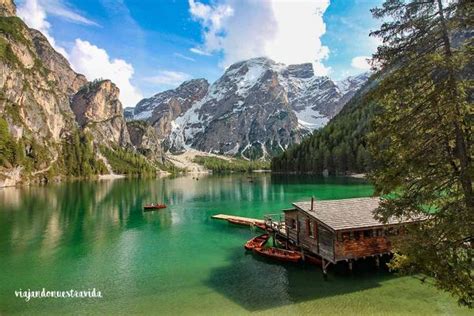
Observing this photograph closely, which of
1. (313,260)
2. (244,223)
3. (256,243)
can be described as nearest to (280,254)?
(313,260)

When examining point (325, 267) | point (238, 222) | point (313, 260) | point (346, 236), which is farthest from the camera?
point (238, 222)

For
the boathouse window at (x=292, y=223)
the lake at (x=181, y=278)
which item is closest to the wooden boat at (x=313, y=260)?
the lake at (x=181, y=278)

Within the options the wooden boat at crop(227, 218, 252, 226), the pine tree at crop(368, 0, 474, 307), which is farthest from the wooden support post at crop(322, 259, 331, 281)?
the wooden boat at crop(227, 218, 252, 226)

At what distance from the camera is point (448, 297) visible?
27391mm

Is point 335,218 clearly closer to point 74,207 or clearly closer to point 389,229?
point 389,229

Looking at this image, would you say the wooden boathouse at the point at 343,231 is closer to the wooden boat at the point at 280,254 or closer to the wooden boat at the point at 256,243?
the wooden boat at the point at 280,254

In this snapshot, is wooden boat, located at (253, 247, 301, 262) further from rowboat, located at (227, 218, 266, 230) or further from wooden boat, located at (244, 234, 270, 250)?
rowboat, located at (227, 218, 266, 230)

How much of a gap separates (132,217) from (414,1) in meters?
69.8

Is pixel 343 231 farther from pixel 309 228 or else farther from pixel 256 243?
pixel 256 243

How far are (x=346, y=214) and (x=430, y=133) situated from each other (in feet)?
66.9

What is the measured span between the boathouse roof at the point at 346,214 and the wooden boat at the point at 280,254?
5021mm

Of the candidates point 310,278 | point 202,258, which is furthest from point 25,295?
point 310,278

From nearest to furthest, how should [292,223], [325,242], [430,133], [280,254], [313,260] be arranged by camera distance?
1. [430,133]
2. [325,242]
3. [313,260]
4. [280,254]
5. [292,223]

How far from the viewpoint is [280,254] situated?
38281mm
